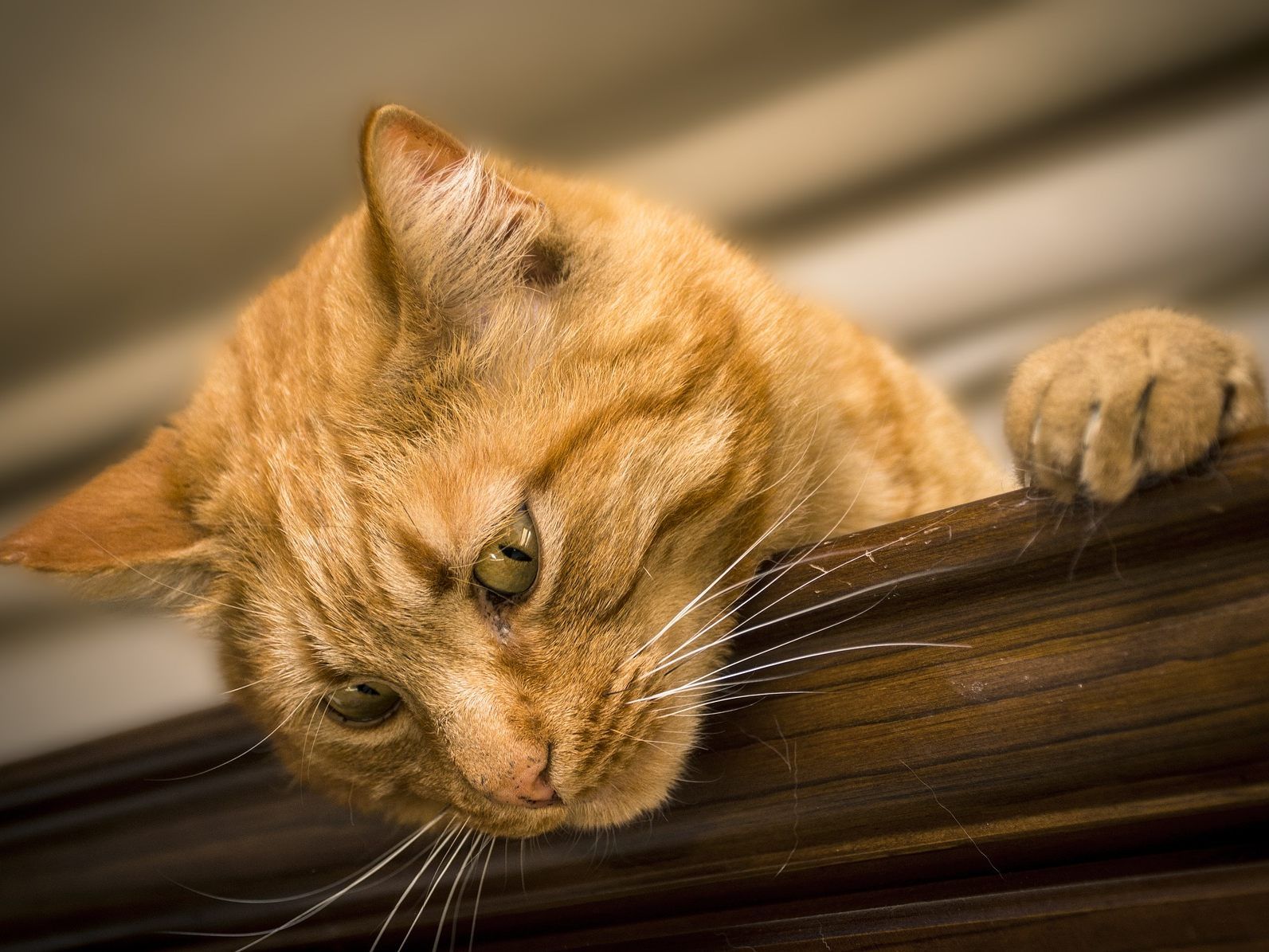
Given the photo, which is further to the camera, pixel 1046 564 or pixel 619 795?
pixel 619 795

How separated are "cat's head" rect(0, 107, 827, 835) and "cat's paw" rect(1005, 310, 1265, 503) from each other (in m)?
0.28

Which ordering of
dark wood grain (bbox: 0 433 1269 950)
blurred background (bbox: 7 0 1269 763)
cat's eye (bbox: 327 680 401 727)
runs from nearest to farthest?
dark wood grain (bbox: 0 433 1269 950) → cat's eye (bbox: 327 680 401 727) → blurred background (bbox: 7 0 1269 763)

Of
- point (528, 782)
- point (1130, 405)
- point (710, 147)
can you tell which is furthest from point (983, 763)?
point (710, 147)

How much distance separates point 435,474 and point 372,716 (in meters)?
0.27

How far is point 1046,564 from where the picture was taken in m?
0.62

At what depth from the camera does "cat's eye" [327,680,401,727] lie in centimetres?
93

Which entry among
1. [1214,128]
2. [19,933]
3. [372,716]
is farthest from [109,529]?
[1214,128]

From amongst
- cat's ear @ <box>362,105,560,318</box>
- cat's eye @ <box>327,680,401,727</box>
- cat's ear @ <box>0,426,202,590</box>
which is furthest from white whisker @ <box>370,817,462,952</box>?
cat's ear @ <box>362,105,560,318</box>

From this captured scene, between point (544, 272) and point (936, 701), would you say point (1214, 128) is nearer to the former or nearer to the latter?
point (544, 272)

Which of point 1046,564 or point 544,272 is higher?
point 544,272

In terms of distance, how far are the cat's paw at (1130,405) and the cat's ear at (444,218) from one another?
50 cm

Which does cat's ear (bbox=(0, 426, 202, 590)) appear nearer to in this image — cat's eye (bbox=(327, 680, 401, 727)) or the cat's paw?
cat's eye (bbox=(327, 680, 401, 727))

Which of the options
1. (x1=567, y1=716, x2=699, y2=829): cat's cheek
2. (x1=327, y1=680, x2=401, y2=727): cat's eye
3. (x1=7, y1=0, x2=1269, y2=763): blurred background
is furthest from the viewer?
(x1=7, y1=0, x2=1269, y2=763): blurred background

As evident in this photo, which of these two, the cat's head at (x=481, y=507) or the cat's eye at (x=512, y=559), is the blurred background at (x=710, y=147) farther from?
the cat's eye at (x=512, y=559)
